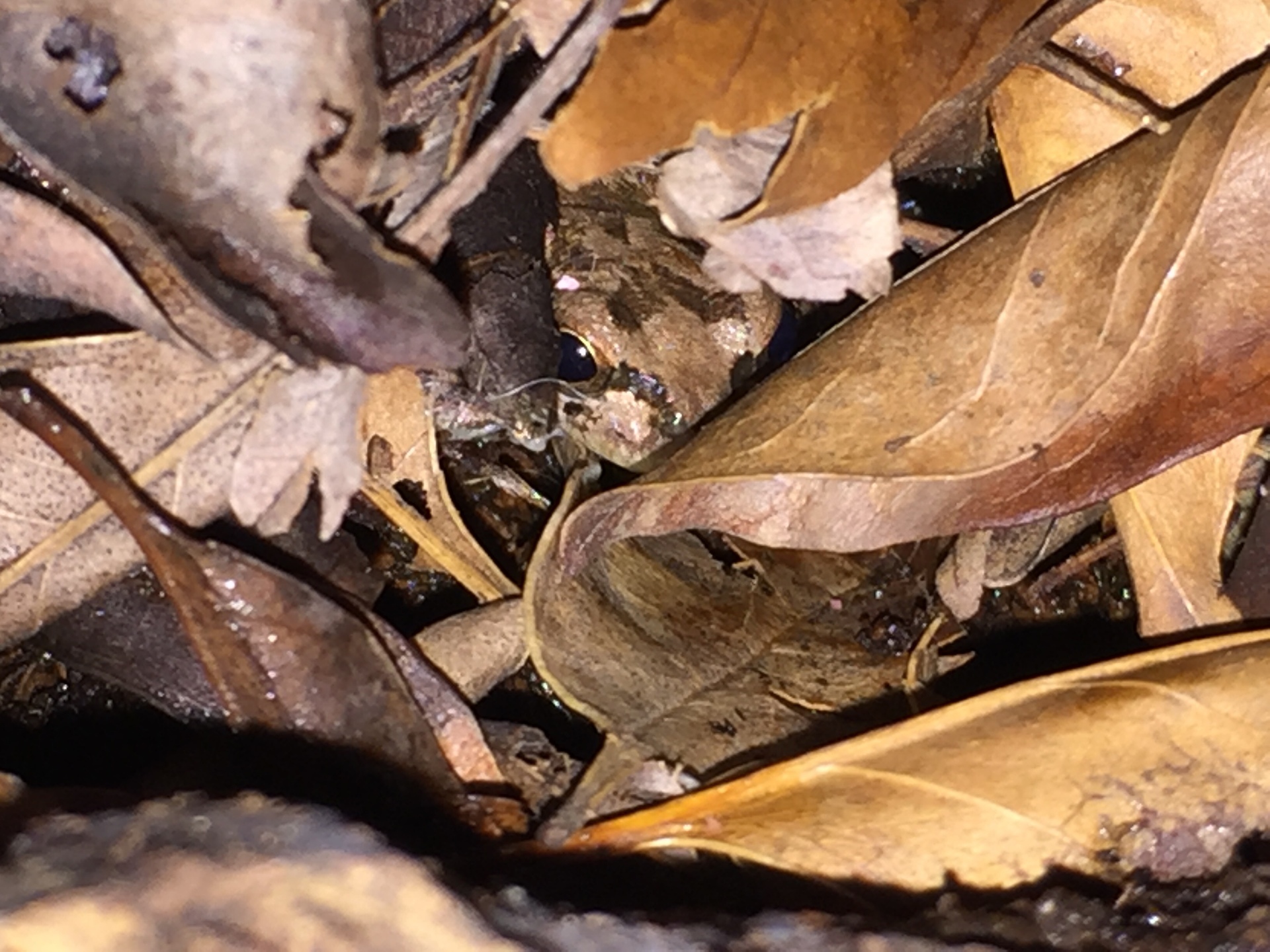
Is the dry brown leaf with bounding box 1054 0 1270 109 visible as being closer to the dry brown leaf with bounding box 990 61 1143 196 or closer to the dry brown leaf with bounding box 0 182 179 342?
the dry brown leaf with bounding box 990 61 1143 196

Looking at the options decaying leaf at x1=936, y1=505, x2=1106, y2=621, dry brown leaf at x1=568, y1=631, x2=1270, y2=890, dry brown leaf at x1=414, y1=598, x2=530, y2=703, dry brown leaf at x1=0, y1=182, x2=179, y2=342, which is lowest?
dry brown leaf at x1=568, y1=631, x2=1270, y2=890

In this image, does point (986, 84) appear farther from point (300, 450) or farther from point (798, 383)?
point (300, 450)

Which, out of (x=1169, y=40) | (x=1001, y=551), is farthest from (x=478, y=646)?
(x=1169, y=40)

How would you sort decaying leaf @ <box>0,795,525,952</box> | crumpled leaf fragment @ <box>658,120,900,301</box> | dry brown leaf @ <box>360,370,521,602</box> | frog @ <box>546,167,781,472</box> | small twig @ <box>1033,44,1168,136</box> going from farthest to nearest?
frog @ <box>546,167,781,472</box>, dry brown leaf @ <box>360,370,521,602</box>, small twig @ <box>1033,44,1168,136</box>, crumpled leaf fragment @ <box>658,120,900,301</box>, decaying leaf @ <box>0,795,525,952</box>

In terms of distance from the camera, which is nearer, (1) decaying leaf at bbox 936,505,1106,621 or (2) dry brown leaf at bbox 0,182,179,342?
(2) dry brown leaf at bbox 0,182,179,342

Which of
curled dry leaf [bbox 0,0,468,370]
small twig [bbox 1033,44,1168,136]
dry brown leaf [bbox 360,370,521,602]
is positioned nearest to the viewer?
curled dry leaf [bbox 0,0,468,370]

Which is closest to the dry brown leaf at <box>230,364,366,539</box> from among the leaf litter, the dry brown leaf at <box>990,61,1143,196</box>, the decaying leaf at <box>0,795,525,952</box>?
the leaf litter

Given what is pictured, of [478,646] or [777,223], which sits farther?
[478,646]
